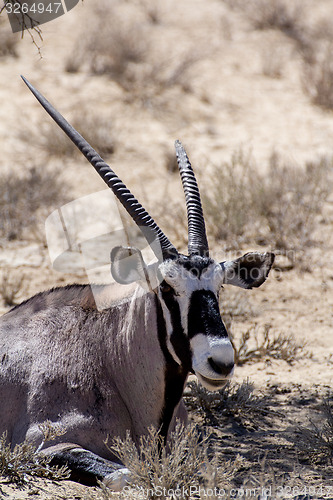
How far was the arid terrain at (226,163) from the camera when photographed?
5.16m

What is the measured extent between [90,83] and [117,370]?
10374 millimetres

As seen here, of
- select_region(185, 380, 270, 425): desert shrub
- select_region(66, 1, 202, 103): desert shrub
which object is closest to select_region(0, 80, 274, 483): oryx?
select_region(185, 380, 270, 425): desert shrub

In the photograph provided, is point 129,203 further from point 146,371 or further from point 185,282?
point 146,371

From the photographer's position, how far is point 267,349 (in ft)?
20.5

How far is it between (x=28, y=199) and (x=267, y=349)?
4626mm

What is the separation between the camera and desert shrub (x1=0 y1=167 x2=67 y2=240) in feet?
29.1

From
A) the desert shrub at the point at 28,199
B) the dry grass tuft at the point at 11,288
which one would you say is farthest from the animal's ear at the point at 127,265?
→ the desert shrub at the point at 28,199

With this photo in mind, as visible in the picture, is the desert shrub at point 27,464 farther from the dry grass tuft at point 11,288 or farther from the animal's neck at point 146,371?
the dry grass tuft at point 11,288

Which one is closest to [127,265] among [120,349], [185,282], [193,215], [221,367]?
[185,282]

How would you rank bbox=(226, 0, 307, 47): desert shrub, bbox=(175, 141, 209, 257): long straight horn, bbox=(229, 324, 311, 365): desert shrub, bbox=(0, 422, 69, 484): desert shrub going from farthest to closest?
bbox=(226, 0, 307, 47): desert shrub, bbox=(229, 324, 311, 365): desert shrub, bbox=(175, 141, 209, 257): long straight horn, bbox=(0, 422, 69, 484): desert shrub

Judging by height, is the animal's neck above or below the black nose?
below

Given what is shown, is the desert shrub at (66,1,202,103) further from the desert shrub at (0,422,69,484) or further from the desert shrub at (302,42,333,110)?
the desert shrub at (0,422,69,484)

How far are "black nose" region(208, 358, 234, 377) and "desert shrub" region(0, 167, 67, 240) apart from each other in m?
→ 5.73

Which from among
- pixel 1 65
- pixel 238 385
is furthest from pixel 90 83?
pixel 238 385
